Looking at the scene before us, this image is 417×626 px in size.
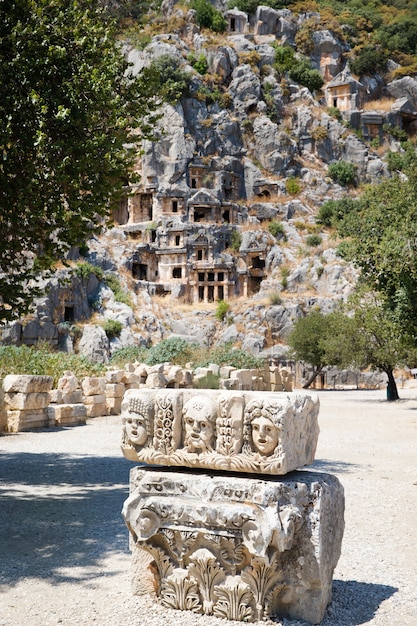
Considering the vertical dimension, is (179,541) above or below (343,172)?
below

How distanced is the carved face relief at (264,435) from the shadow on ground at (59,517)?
2.04 m

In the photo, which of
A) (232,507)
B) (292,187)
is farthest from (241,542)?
(292,187)

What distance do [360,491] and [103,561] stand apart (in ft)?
14.4

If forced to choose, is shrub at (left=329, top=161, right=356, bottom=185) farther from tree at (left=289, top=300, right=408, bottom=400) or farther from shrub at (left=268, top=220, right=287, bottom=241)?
tree at (left=289, top=300, right=408, bottom=400)

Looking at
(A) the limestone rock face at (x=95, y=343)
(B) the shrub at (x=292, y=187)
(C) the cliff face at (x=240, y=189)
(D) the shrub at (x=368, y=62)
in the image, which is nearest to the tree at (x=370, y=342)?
(C) the cliff face at (x=240, y=189)

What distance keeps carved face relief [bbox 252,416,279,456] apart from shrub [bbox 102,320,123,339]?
143 feet

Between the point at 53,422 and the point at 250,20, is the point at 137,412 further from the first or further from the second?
the point at 250,20

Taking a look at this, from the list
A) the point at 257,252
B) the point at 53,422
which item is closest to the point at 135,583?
the point at 53,422

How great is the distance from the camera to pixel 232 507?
14.7 feet

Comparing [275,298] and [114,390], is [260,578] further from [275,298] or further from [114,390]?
[275,298]

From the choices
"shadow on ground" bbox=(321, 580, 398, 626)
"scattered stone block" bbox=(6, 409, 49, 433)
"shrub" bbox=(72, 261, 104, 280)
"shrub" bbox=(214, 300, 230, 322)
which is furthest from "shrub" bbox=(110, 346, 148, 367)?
"shadow on ground" bbox=(321, 580, 398, 626)

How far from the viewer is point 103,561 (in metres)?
5.79

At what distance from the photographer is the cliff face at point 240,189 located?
51438 mm

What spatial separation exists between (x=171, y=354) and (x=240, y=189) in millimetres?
34499
